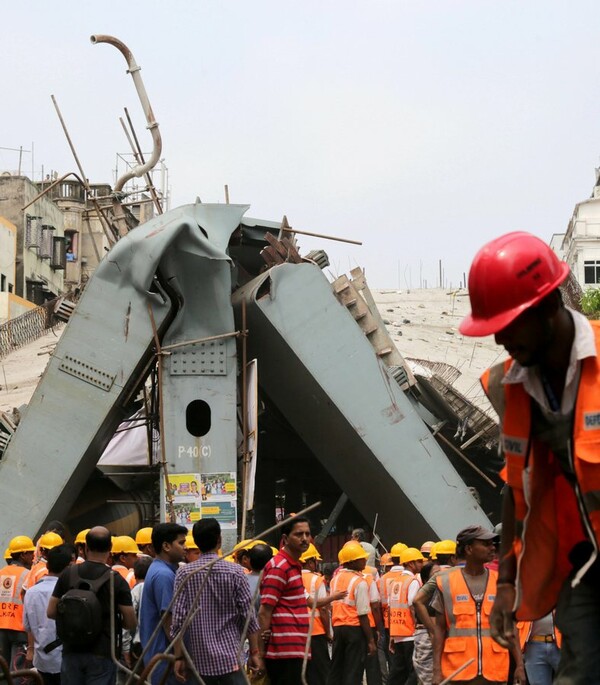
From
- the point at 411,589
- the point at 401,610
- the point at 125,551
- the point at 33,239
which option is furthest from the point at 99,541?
the point at 33,239

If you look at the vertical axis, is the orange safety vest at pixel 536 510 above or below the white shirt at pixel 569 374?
below

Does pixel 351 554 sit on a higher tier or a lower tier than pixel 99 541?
lower

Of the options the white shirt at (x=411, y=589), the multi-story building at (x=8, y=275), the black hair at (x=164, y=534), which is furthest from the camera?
the multi-story building at (x=8, y=275)

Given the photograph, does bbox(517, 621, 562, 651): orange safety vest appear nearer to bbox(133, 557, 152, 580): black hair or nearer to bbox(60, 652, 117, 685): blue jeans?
bbox(60, 652, 117, 685): blue jeans

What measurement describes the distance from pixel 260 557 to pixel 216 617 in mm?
2782

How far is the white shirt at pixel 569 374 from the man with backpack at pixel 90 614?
16.7ft

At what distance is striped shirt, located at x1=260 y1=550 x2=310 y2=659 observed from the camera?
10555 mm

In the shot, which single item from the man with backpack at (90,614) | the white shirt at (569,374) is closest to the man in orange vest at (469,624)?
the man with backpack at (90,614)

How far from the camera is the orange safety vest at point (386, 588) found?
15.4 meters

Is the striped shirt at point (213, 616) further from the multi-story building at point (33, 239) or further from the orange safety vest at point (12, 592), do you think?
the multi-story building at point (33, 239)

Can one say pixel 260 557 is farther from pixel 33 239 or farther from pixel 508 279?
pixel 33 239

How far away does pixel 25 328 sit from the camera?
2111 inches

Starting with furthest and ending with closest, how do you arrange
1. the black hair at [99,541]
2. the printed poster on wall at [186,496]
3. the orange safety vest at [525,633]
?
the printed poster on wall at [186,496] < the orange safety vest at [525,633] < the black hair at [99,541]

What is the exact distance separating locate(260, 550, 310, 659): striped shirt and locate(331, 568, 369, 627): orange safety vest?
12.0 ft
